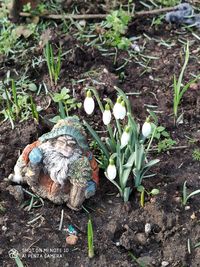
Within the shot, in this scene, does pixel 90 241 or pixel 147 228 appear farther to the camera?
pixel 147 228

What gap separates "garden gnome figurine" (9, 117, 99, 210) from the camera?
9.62 feet

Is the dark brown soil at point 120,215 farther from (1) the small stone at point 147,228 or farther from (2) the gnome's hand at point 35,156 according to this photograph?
(2) the gnome's hand at point 35,156

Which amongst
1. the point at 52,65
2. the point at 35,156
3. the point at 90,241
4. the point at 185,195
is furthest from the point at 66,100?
the point at 90,241

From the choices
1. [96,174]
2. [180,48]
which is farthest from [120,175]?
[180,48]

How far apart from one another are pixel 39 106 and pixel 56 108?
0.35 ft

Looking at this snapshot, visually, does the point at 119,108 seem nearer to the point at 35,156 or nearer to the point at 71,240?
the point at 35,156

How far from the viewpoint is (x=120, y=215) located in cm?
313

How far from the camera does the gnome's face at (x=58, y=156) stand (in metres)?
2.91

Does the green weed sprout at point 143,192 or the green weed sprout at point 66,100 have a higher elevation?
the green weed sprout at point 66,100

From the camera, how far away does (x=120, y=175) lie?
308cm

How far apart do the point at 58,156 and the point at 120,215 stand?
480mm

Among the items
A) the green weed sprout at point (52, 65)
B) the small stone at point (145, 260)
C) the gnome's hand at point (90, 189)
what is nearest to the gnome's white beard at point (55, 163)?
the gnome's hand at point (90, 189)

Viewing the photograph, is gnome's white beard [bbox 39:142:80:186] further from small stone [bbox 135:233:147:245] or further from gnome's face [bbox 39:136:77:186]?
small stone [bbox 135:233:147:245]

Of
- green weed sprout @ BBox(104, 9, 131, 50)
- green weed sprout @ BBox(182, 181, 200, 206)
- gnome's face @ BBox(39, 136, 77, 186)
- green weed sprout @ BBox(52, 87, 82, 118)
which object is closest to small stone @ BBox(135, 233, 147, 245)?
green weed sprout @ BBox(182, 181, 200, 206)
